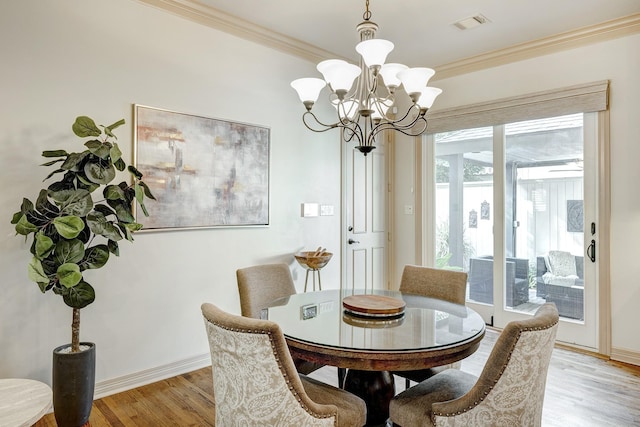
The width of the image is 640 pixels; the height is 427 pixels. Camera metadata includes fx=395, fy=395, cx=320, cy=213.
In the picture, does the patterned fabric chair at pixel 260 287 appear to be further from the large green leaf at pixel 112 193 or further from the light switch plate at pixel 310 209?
the light switch plate at pixel 310 209

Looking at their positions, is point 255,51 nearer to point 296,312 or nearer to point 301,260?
point 301,260

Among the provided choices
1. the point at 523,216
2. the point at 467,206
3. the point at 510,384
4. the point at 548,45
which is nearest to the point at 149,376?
the point at 510,384

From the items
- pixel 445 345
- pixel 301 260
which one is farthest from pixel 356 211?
pixel 445 345

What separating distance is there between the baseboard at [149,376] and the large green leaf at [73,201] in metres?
1.25

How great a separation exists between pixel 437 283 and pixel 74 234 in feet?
6.92

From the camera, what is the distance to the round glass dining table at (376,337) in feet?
5.02

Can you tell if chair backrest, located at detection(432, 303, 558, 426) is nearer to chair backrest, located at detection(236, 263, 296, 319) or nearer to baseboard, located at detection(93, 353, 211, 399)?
chair backrest, located at detection(236, 263, 296, 319)

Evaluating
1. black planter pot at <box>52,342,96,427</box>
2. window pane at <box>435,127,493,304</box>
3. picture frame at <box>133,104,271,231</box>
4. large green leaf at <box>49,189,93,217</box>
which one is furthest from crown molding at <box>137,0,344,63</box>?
black planter pot at <box>52,342,96,427</box>

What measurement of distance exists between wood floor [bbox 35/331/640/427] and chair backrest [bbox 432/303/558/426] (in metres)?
1.13

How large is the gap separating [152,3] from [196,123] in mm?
865

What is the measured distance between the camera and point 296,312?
205 cm

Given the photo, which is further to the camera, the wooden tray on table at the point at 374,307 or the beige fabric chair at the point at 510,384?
the wooden tray on table at the point at 374,307

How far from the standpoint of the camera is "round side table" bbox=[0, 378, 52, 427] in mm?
1419

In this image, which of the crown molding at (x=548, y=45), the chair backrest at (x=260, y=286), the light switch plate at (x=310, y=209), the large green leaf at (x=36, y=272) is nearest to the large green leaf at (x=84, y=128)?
the large green leaf at (x=36, y=272)
